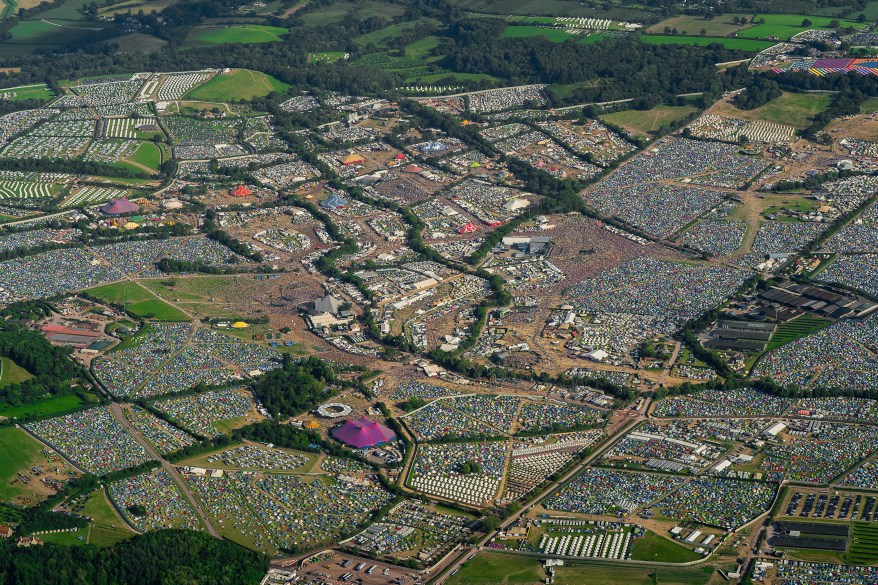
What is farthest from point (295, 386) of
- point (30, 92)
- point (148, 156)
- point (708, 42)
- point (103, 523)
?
point (708, 42)

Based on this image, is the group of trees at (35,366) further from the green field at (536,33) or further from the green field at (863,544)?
the green field at (536,33)

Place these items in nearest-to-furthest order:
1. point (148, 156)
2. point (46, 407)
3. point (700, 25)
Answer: point (46, 407), point (148, 156), point (700, 25)

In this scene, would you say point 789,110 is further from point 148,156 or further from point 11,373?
point 11,373

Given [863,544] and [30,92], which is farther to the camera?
[30,92]

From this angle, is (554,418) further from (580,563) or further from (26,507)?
(26,507)

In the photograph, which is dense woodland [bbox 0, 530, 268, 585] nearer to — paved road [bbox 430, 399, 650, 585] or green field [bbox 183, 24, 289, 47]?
paved road [bbox 430, 399, 650, 585]

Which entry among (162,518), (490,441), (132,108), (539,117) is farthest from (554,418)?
(132,108)

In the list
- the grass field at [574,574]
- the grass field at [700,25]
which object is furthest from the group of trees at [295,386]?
the grass field at [700,25]
